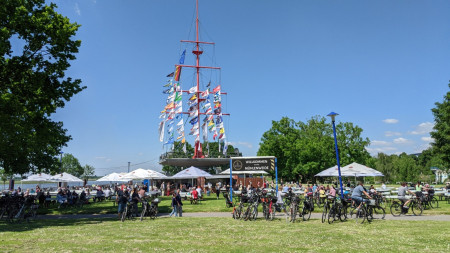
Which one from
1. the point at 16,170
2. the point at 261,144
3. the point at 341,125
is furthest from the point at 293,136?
the point at 16,170

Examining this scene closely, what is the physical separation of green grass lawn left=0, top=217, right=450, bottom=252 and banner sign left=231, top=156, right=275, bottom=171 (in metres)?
9.33

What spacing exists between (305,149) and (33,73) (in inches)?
1910

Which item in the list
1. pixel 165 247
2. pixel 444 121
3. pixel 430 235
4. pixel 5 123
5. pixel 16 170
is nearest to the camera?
pixel 165 247

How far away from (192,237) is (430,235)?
24.7 feet

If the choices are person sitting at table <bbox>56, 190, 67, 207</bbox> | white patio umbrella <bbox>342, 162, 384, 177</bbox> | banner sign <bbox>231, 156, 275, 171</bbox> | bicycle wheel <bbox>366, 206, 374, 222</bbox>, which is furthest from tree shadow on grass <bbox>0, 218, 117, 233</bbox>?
white patio umbrella <bbox>342, 162, 384, 177</bbox>

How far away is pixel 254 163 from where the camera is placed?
2320cm

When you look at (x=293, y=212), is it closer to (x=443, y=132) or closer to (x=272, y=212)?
(x=272, y=212)

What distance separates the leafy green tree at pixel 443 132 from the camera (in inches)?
1646

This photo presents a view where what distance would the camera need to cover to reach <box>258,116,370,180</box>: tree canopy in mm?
58625

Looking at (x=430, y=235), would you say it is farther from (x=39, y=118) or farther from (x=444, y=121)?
(x=444, y=121)

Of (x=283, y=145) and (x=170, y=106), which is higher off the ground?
(x=170, y=106)

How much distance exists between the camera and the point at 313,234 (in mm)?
11094

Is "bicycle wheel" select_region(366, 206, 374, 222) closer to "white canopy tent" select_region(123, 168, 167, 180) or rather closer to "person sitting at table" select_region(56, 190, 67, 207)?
"white canopy tent" select_region(123, 168, 167, 180)

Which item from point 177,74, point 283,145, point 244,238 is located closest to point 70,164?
point 177,74
